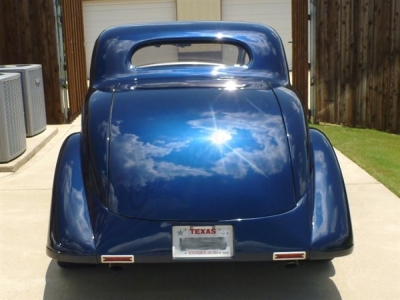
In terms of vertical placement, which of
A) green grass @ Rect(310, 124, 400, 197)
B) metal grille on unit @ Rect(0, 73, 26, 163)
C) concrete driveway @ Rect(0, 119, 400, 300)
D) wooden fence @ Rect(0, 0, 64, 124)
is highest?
wooden fence @ Rect(0, 0, 64, 124)

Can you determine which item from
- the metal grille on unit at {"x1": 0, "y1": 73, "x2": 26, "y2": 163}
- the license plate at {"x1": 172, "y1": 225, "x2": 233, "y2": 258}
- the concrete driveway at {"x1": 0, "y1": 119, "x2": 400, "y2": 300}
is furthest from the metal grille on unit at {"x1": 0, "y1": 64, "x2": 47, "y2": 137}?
the license plate at {"x1": 172, "y1": 225, "x2": 233, "y2": 258}

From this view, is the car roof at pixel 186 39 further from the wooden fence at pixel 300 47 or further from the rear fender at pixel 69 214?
the wooden fence at pixel 300 47

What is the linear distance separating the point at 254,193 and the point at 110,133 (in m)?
0.95

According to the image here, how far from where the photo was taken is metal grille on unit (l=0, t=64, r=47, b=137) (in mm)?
8438

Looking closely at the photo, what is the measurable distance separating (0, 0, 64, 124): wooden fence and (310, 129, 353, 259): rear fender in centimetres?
692

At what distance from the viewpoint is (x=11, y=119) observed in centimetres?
729

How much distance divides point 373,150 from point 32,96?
4619 millimetres

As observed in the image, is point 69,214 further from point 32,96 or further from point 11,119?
point 32,96

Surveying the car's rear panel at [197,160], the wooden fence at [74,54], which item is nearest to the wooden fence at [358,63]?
Answer: the wooden fence at [74,54]

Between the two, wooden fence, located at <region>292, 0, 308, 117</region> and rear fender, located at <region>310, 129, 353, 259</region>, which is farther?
wooden fence, located at <region>292, 0, 308, 117</region>

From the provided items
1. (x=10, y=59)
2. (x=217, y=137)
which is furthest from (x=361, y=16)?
(x=217, y=137)

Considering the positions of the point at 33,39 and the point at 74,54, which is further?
the point at 74,54

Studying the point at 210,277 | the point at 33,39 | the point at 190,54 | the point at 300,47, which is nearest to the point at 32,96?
the point at 33,39

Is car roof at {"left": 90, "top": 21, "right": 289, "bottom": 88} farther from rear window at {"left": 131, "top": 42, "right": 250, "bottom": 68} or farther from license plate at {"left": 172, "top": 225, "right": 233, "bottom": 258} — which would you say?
license plate at {"left": 172, "top": 225, "right": 233, "bottom": 258}
